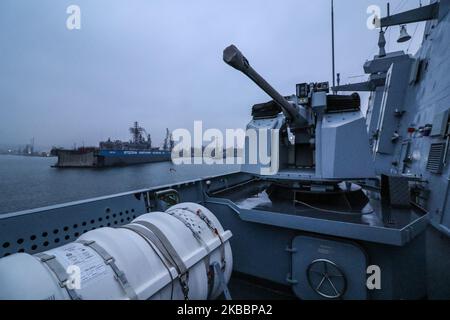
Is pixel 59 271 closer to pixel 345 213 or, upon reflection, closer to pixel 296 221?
pixel 296 221

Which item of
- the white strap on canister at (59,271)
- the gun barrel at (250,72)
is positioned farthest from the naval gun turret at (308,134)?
the white strap on canister at (59,271)

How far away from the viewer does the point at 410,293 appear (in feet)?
6.68

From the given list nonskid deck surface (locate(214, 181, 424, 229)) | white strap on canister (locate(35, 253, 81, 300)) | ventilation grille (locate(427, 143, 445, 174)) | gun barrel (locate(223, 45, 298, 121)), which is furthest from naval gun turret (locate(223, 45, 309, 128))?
ventilation grille (locate(427, 143, 445, 174))

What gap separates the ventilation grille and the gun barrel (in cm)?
281

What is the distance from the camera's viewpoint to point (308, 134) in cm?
324

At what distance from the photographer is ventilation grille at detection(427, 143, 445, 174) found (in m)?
3.57

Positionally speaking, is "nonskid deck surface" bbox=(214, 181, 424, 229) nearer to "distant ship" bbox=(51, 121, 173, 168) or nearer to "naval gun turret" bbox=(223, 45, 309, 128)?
"naval gun turret" bbox=(223, 45, 309, 128)

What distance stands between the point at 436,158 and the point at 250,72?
12.4ft

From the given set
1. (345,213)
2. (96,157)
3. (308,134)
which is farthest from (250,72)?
(96,157)
